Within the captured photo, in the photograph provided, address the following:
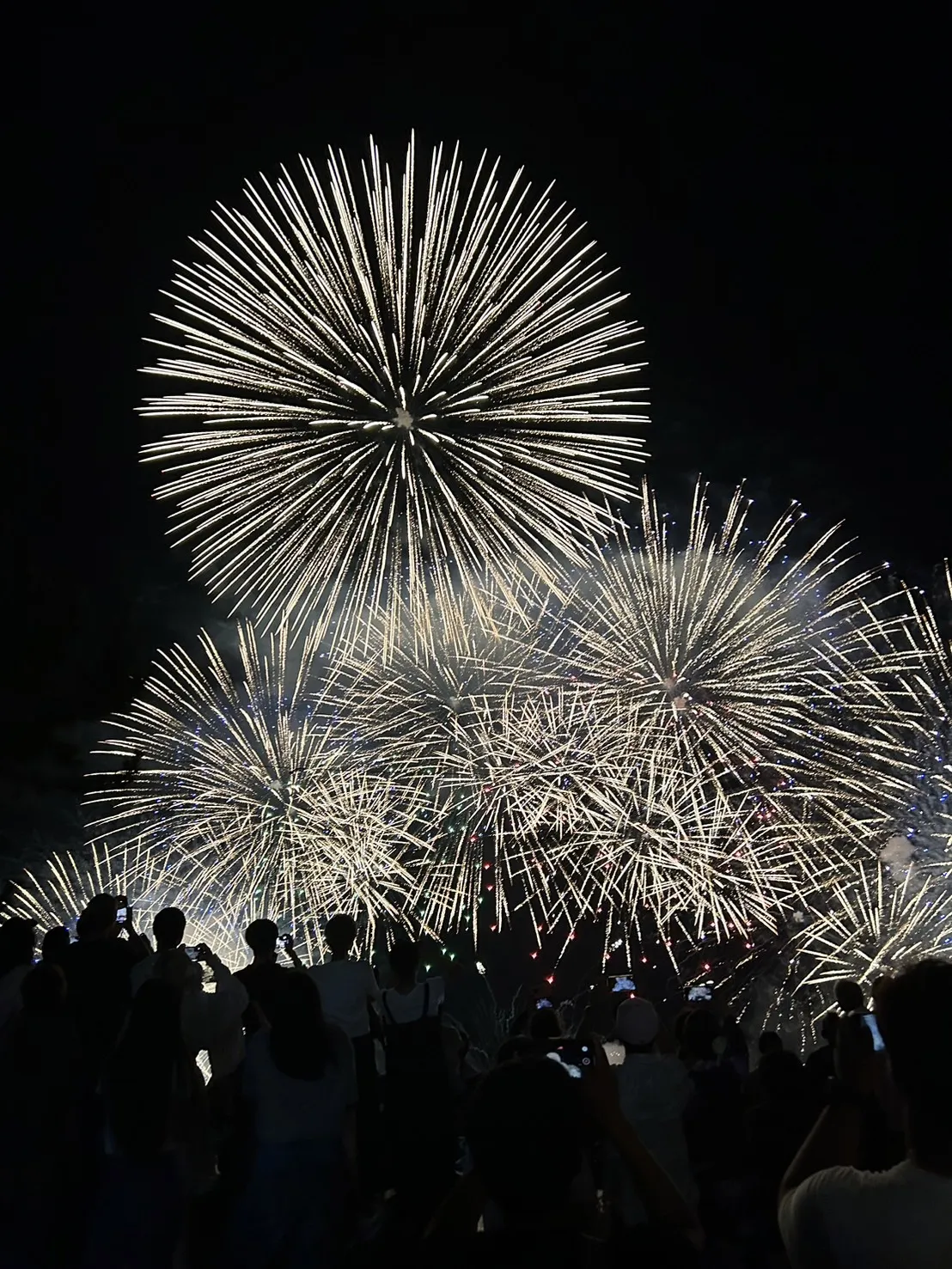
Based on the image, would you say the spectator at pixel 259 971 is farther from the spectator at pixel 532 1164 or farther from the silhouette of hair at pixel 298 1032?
the spectator at pixel 532 1164

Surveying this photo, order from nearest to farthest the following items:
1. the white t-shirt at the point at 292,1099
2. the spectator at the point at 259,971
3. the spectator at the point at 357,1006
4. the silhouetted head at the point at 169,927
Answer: the white t-shirt at the point at 292,1099
the spectator at the point at 357,1006
the silhouetted head at the point at 169,927
the spectator at the point at 259,971

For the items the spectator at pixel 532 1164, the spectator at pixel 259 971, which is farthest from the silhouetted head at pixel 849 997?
the spectator at pixel 532 1164

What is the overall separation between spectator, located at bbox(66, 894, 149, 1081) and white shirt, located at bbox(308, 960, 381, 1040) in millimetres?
1139

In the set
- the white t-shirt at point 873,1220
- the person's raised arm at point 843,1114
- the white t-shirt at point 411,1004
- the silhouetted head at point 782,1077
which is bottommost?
the white t-shirt at point 873,1220

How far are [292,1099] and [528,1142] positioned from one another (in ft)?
10.3

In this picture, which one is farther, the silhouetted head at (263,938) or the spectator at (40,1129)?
the silhouetted head at (263,938)

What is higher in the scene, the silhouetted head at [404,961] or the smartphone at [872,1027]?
the silhouetted head at [404,961]

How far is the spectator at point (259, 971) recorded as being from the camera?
7.18 metres

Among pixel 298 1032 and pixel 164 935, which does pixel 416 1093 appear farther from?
pixel 164 935

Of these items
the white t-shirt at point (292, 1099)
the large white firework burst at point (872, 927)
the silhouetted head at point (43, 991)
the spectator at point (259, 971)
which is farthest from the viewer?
the large white firework burst at point (872, 927)

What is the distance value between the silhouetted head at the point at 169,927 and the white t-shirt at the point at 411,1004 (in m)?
1.37

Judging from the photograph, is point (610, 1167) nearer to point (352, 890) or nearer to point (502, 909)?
point (352, 890)

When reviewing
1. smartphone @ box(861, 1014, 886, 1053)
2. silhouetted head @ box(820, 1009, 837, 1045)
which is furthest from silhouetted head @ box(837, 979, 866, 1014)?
smartphone @ box(861, 1014, 886, 1053)

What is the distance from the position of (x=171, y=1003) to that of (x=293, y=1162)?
1.01 m
